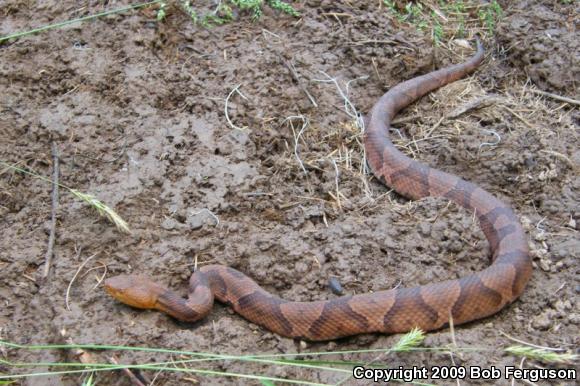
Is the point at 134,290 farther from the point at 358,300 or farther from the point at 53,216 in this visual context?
the point at 358,300

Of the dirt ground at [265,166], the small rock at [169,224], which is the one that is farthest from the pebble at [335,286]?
the small rock at [169,224]

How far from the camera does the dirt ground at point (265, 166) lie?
3.45 meters

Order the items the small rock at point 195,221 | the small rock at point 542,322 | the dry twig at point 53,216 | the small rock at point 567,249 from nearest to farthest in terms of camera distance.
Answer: the small rock at point 542,322, the dry twig at point 53,216, the small rock at point 567,249, the small rock at point 195,221

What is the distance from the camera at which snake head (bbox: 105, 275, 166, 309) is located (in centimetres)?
341

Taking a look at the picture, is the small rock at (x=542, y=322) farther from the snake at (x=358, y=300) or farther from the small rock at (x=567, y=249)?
the small rock at (x=567, y=249)

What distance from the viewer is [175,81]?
4637 mm

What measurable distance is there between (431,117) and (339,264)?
1.85 m

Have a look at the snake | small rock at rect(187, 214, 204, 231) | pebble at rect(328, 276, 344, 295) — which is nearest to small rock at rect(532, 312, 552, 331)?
the snake

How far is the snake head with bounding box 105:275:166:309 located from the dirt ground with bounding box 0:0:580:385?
88 mm

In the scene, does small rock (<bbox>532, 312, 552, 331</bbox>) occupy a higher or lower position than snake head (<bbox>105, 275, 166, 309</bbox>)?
higher

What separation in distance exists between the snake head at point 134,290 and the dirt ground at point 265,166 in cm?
9

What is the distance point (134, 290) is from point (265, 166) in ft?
4.36

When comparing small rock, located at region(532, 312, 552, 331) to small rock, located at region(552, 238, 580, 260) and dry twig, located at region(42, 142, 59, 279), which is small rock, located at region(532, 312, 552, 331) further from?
dry twig, located at region(42, 142, 59, 279)

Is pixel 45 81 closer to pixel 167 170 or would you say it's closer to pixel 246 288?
pixel 167 170
